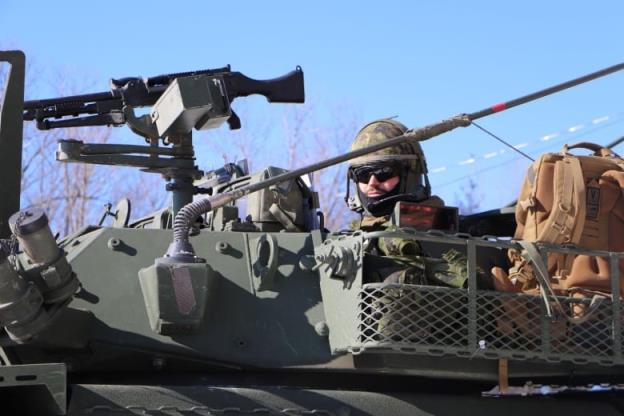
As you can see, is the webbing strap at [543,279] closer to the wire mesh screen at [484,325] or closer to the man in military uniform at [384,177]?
the wire mesh screen at [484,325]

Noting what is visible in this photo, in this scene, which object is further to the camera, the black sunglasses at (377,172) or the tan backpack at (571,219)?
the black sunglasses at (377,172)

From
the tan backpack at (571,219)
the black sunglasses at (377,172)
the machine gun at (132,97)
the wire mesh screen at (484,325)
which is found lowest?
the wire mesh screen at (484,325)

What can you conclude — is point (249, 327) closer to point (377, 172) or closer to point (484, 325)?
point (484, 325)

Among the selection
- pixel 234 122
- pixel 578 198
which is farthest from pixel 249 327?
pixel 578 198

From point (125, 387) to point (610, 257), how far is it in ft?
8.23

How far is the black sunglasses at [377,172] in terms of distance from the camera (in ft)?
24.0

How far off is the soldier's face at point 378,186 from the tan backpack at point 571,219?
92cm

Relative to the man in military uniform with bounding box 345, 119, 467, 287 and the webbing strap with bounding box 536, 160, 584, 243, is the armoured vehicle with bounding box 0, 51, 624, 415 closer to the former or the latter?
the webbing strap with bounding box 536, 160, 584, 243

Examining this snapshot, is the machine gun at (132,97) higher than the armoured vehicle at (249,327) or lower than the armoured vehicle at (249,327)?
higher

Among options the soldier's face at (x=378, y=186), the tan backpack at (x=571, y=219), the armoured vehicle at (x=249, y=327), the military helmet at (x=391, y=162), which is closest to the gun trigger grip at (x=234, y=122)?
the armoured vehicle at (x=249, y=327)

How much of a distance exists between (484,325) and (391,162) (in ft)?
5.75

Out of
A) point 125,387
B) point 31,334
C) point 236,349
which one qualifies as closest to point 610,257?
point 236,349

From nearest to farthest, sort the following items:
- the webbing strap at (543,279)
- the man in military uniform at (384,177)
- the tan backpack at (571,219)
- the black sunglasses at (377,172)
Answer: the webbing strap at (543,279)
the tan backpack at (571,219)
the man in military uniform at (384,177)
the black sunglasses at (377,172)

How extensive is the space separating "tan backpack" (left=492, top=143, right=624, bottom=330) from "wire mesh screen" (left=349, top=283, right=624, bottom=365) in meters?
0.16
